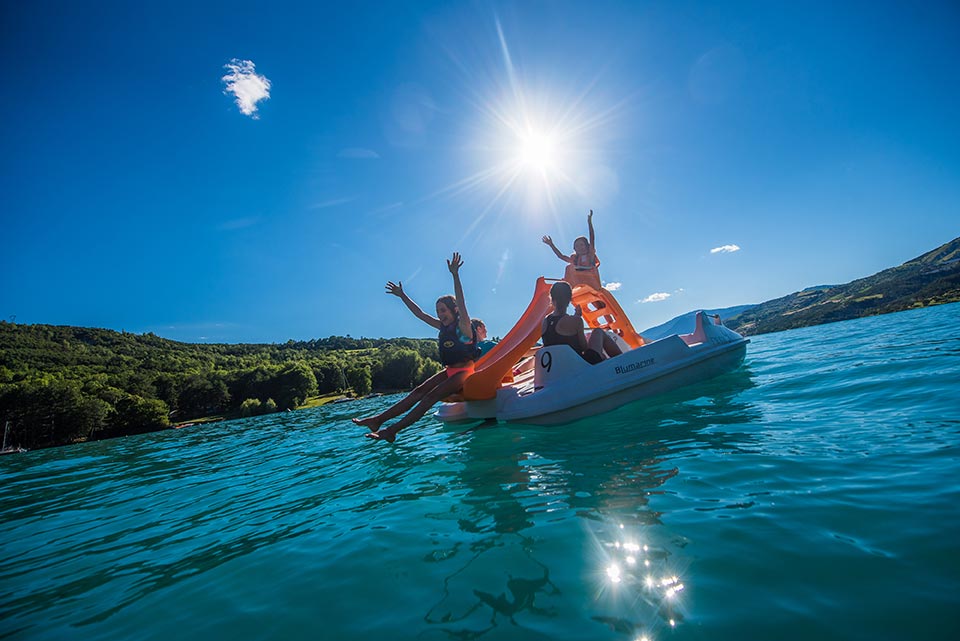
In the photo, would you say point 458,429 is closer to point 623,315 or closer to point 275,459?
point 275,459

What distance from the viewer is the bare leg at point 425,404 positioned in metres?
5.65

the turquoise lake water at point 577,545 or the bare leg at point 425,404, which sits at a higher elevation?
the bare leg at point 425,404

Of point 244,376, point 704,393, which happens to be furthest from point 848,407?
point 244,376

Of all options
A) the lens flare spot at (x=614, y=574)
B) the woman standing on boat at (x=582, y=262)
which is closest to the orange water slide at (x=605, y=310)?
the woman standing on boat at (x=582, y=262)

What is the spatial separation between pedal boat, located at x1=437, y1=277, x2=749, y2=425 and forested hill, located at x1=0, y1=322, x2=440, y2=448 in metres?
62.0

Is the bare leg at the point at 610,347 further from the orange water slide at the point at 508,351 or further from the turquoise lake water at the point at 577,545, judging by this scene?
the turquoise lake water at the point at 577,545

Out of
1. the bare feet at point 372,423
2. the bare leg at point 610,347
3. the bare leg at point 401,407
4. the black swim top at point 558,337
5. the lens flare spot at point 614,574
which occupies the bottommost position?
the lens flare spot at point 614,574

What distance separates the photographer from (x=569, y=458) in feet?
13.6

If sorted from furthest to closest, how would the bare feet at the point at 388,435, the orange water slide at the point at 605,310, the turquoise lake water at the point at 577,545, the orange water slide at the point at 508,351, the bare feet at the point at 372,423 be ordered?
1. the orange water slide at the point at 605,310
2. the orange water slide at the point at 508,351
3. the bare feet at the point at 372,423
4. the bare feet at the point at 388,435
5. the turquoise lake water at the point at 577,545

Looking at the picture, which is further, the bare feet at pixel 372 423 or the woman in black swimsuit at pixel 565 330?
the bare feet at pixel 372 423

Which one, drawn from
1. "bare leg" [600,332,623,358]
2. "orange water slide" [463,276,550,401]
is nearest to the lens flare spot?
"orange water slide" [463,276,550,401]

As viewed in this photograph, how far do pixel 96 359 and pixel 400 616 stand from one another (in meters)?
143

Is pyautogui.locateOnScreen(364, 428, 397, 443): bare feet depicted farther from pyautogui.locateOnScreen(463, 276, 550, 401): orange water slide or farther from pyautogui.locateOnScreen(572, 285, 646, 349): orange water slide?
pyautogui.locateOnScreen(572, 285, 646, 349): orange water slide

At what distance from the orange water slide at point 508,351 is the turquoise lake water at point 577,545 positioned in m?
1.25
